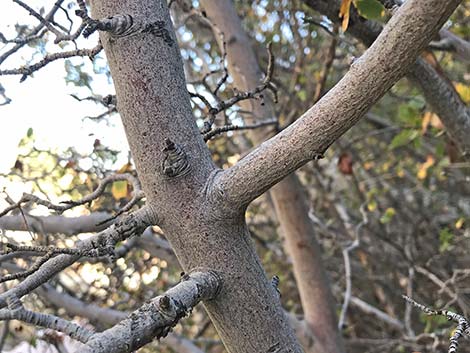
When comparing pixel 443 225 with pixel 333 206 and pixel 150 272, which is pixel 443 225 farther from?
pixel 150 272

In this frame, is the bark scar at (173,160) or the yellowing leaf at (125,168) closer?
the bark scar at (173,160)

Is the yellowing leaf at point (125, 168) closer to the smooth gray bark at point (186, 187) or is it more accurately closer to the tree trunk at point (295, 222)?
the tree trunk at point (295, 222)

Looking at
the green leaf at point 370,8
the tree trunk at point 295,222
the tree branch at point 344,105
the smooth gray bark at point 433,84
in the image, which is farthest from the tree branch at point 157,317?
the tree trunk at point 295,222

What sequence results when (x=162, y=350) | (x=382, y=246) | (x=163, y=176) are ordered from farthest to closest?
(x=382, y=246) < (x=162, y=350) < (x=163, y=176)

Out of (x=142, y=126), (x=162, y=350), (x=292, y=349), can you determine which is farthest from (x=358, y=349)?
(x=142, y=126)

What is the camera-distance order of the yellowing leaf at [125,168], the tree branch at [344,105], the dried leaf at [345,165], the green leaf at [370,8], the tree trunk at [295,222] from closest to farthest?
the tree branch at [344,105] → the green leaf at [370,8] → the yellowing leaf at [125,168] → the tree trunk at [295,222] → the dried leaf at [345,165]

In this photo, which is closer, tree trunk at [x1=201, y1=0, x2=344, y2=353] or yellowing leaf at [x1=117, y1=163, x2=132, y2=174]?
yellowing leaf at [x1=117, y1=163, x2=132, y2=174]

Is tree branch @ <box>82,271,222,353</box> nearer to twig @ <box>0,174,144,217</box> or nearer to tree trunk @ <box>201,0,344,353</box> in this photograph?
twig @ <box>0,174,144,217</box>

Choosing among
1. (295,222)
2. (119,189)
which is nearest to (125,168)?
(119,189)

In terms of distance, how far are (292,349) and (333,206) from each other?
2734 mm

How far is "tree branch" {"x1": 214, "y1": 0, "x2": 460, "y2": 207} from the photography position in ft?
2.26

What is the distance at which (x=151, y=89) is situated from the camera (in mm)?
927

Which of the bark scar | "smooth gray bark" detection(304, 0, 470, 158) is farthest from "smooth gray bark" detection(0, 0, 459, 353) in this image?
"smooth gray bark" detection(304, 0, 470, 158)

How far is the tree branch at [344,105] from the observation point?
689 millimetres
